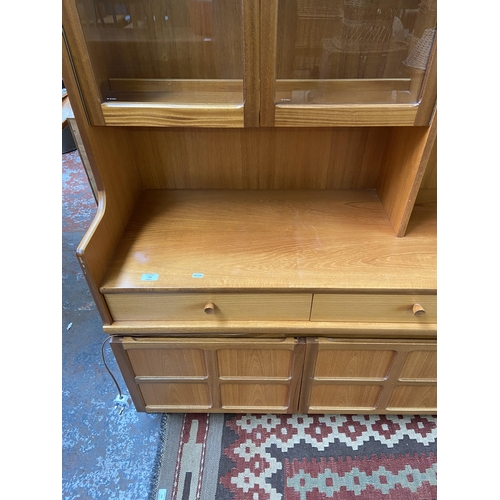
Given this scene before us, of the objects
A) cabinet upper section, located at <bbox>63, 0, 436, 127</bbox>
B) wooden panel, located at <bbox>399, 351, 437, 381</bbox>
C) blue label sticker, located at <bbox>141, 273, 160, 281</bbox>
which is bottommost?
wooden panel, located at <bbox>399, 351, 437, 381</bbox>

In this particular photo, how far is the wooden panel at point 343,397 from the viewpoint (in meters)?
1.16

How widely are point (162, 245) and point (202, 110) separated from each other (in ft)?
1.22

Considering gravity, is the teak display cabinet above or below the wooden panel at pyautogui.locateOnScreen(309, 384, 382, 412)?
above

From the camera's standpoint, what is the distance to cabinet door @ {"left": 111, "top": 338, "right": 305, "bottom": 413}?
1034mm

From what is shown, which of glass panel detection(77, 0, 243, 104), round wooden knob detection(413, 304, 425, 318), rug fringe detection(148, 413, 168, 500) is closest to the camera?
glass panel detection(77, 0, 243, 104)

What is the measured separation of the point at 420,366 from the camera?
108 centimetres

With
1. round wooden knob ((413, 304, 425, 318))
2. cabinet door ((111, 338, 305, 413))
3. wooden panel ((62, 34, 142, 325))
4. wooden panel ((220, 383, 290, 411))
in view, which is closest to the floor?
cabinet door ((111, 338, 305, 413))

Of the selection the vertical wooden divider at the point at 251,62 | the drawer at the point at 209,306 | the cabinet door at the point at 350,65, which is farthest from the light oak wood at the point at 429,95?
the drawer at the point at 209,306

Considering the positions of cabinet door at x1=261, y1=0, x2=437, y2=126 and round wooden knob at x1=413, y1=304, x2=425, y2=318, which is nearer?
cabinet door at x1=261, y1=0, x2=437, y2=126

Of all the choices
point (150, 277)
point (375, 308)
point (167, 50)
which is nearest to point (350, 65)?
point (167, 50)

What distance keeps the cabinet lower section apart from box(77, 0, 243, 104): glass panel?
2.08ft

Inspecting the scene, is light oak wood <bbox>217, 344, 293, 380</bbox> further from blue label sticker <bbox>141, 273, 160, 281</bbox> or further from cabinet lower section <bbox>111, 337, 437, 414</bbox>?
blue label sticker <bbox>141, 273, 160, 281</bbox>

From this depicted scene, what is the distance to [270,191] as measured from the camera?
1.22 meters

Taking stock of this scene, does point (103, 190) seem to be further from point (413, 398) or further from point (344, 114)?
point (413, 398)
